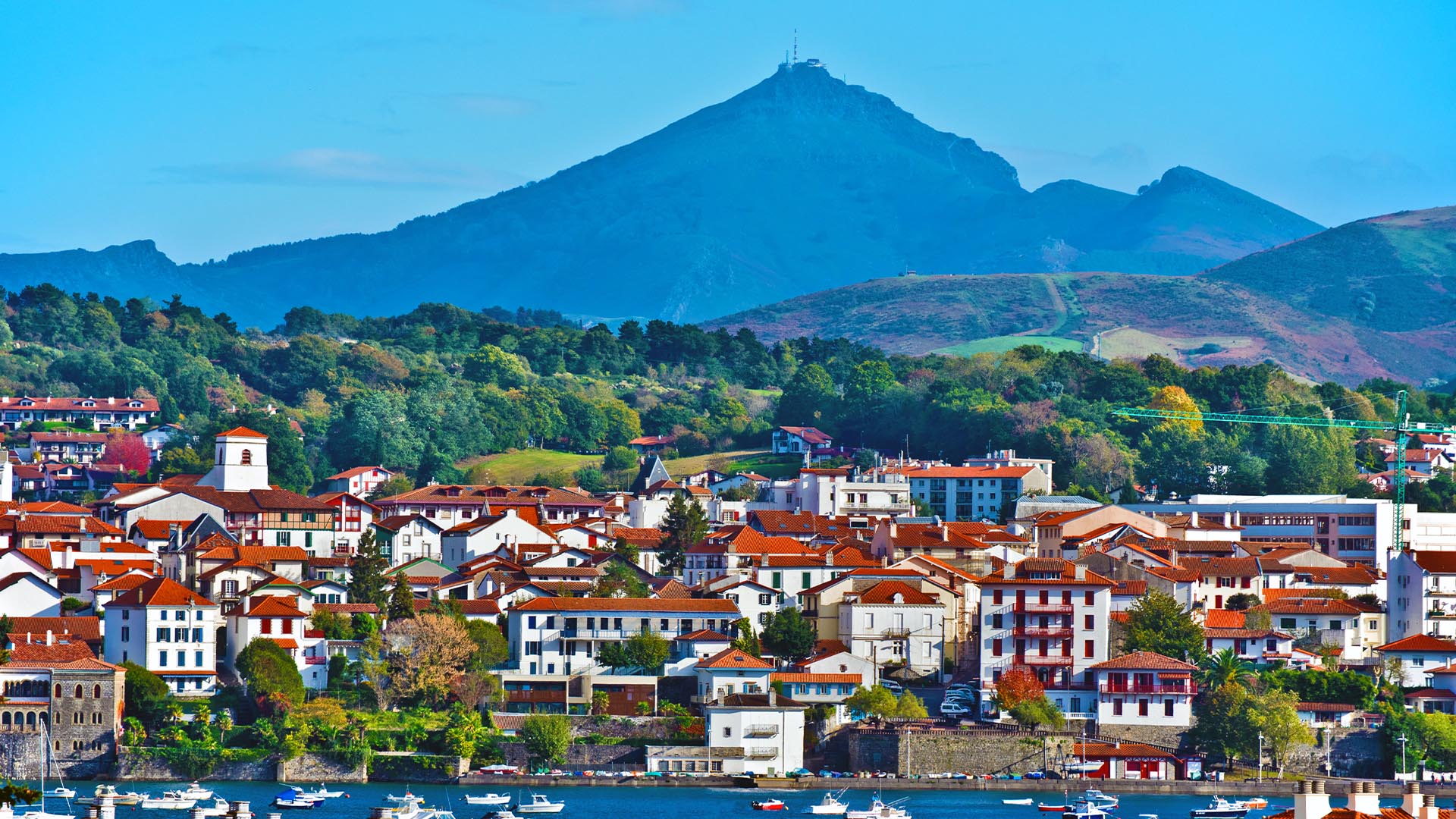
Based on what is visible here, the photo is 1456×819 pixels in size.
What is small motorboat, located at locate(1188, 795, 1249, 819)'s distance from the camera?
52.2 meters

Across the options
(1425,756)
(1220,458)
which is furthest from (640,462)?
(1425,756)

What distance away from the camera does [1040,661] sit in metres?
61.3

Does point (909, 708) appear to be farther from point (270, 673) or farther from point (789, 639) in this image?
point (270, 673)

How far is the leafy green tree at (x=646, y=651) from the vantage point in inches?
2389

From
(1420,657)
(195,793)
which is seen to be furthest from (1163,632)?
(195,793)

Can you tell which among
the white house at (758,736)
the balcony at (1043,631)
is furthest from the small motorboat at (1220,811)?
the white house at (758,736)

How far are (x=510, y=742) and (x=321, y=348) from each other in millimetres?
85308

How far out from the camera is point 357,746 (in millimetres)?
57031

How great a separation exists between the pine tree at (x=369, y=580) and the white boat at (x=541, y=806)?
45.8 feet

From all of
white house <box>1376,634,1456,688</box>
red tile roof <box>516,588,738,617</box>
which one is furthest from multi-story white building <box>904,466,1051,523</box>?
red tile roof <box>516,588,738,617</box>

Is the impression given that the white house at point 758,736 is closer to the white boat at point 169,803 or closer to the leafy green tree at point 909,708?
the leafy green tree at point 909,708

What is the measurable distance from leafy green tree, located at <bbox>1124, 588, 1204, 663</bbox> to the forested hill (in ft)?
113

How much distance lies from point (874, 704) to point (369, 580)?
1530cm

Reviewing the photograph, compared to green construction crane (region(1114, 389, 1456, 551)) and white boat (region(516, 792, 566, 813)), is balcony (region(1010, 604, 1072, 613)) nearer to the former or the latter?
white boat (region(516, 792, 566, 813))
